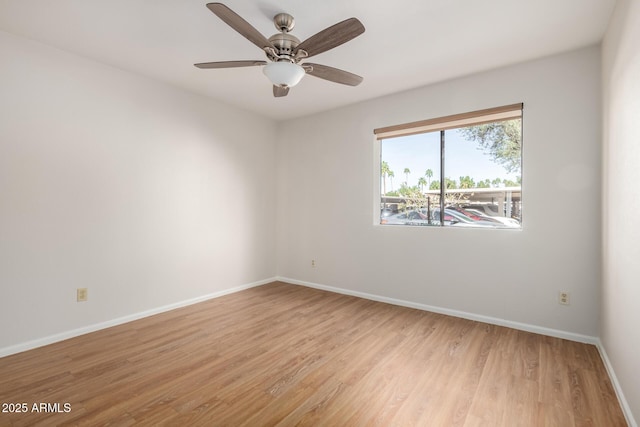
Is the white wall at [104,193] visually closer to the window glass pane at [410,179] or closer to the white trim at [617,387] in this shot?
A: the window glass pane at [410,179]

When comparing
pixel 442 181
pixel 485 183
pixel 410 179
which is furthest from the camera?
pixel 410 179

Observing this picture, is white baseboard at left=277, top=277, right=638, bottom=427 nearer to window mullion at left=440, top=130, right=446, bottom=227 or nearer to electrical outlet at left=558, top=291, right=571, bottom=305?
electrical outlet at left=558, top=291, right=571, bottom=305

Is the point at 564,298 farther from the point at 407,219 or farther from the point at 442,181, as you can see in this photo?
the point at 407,219

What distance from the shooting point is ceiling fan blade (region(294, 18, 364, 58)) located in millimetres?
1716

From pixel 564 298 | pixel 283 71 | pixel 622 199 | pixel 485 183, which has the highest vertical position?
pixel 283 71

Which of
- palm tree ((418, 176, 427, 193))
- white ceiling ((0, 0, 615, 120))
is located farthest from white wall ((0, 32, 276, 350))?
palm tree ((418, 176, 427, 193))

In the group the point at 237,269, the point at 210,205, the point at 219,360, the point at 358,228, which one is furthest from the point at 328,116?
the point at 219,360

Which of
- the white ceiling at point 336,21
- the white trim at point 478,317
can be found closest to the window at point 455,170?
the white ceiling at point 336,21

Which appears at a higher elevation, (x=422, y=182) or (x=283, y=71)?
(x=283, y=71)

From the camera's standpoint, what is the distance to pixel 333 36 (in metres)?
1.84

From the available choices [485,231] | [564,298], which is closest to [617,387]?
[564,298]

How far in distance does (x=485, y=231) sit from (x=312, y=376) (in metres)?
2.18

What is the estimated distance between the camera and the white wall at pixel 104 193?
2.46 metres

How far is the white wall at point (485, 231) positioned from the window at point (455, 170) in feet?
0.49
